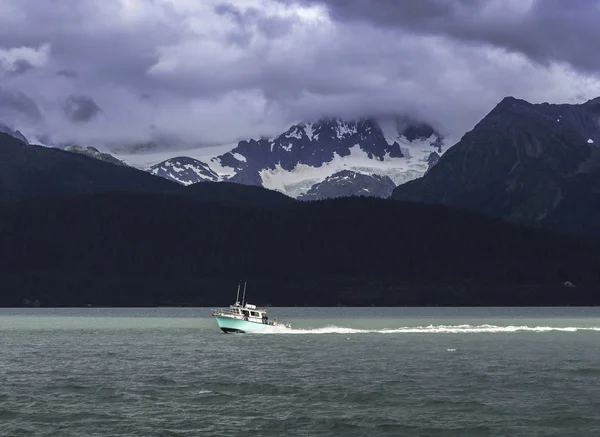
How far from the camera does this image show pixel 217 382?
112 metres

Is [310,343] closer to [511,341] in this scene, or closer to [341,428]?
[511,341]

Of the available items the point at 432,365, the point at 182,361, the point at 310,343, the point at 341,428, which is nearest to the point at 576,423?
the point at 341,428

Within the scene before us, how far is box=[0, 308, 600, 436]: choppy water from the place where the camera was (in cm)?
8181

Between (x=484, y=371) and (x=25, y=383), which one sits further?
(x=484, y=371)

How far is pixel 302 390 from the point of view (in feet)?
342

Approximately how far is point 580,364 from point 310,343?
194 feet

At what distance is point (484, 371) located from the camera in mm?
122062

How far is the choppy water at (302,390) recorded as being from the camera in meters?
81.8

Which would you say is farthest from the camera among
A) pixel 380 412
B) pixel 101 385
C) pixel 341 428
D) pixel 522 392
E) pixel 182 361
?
pixel 182 361

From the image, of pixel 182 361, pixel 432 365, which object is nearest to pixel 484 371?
pixel 432 365

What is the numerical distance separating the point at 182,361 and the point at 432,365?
34724 millimetres

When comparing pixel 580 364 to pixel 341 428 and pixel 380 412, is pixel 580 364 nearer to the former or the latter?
pixel 380 412

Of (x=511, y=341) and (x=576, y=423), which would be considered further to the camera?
(x=511, y=341)

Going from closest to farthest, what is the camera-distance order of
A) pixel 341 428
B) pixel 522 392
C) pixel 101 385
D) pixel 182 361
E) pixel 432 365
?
pixel 341 428 → pixel 522 392 → pixel 101 385 → pixel 432 365 → pixel 182 361
